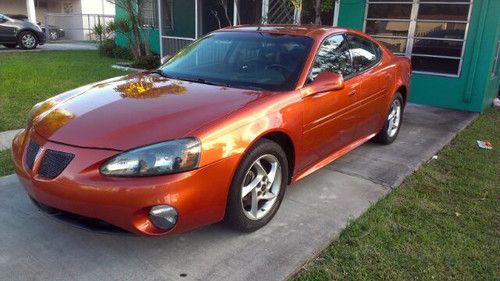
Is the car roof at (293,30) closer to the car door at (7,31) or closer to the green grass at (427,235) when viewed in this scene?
the green grass at (427,235)

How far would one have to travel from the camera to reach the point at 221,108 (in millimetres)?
2953

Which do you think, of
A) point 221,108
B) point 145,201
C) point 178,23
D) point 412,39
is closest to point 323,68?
point 221,108

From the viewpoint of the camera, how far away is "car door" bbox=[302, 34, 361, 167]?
3.54 metres

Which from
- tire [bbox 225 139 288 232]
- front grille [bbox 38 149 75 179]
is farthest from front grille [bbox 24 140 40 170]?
tire [bbox 225 139 288 232]

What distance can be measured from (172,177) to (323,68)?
6.43 ft

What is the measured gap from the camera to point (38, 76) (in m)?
9.61

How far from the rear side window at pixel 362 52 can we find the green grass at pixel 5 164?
360 cm

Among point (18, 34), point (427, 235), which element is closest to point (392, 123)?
point (427, 235)

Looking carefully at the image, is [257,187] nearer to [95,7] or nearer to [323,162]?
[323,162]

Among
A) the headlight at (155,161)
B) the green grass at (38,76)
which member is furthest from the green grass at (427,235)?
the green grass at (38,76)

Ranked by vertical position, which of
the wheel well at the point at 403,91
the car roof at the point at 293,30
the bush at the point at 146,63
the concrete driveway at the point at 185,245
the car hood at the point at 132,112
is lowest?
the concrete driveway at the point at 185,245

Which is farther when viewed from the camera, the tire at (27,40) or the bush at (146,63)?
the tire at (27,40)

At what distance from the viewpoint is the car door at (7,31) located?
52.6 feet

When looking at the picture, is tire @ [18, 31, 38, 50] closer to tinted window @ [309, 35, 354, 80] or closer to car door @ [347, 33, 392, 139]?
car door @ [347, 33, 392, 139]
